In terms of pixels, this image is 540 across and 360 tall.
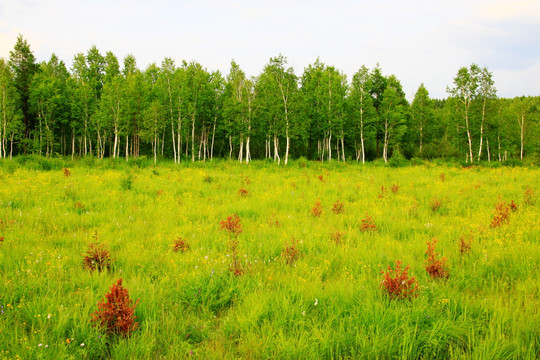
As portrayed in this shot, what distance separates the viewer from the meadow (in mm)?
2738

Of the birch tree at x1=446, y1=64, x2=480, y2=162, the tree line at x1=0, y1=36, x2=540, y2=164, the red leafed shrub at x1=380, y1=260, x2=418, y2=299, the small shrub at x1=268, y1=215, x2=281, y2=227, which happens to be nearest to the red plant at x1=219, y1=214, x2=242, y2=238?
the small shrub at x1=268, y1=215, x2=281, y2=227

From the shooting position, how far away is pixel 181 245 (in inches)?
213

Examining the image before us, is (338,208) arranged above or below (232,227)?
above

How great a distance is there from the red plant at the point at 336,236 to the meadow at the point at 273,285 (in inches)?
1.4

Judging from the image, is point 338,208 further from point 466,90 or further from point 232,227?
point 466,90

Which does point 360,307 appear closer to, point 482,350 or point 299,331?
point 299,331

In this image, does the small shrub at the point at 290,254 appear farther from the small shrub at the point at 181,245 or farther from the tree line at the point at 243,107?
the tree line at the point at 243,107

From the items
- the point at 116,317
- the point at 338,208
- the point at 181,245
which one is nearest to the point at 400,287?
the point at 116,317

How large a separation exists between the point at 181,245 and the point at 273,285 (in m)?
2.38

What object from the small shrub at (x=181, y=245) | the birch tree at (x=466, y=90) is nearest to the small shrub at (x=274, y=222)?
the small shrub at (x=181, y=245)

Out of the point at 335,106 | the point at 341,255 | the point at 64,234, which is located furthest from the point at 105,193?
the point at 335,106

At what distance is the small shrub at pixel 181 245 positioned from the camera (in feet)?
17.4

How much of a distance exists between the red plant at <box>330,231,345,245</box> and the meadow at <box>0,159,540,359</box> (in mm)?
35

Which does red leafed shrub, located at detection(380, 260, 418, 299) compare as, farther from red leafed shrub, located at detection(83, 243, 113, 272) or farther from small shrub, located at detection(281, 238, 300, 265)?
red leafed shrub, located at detection(83, 243, 113, 272)
